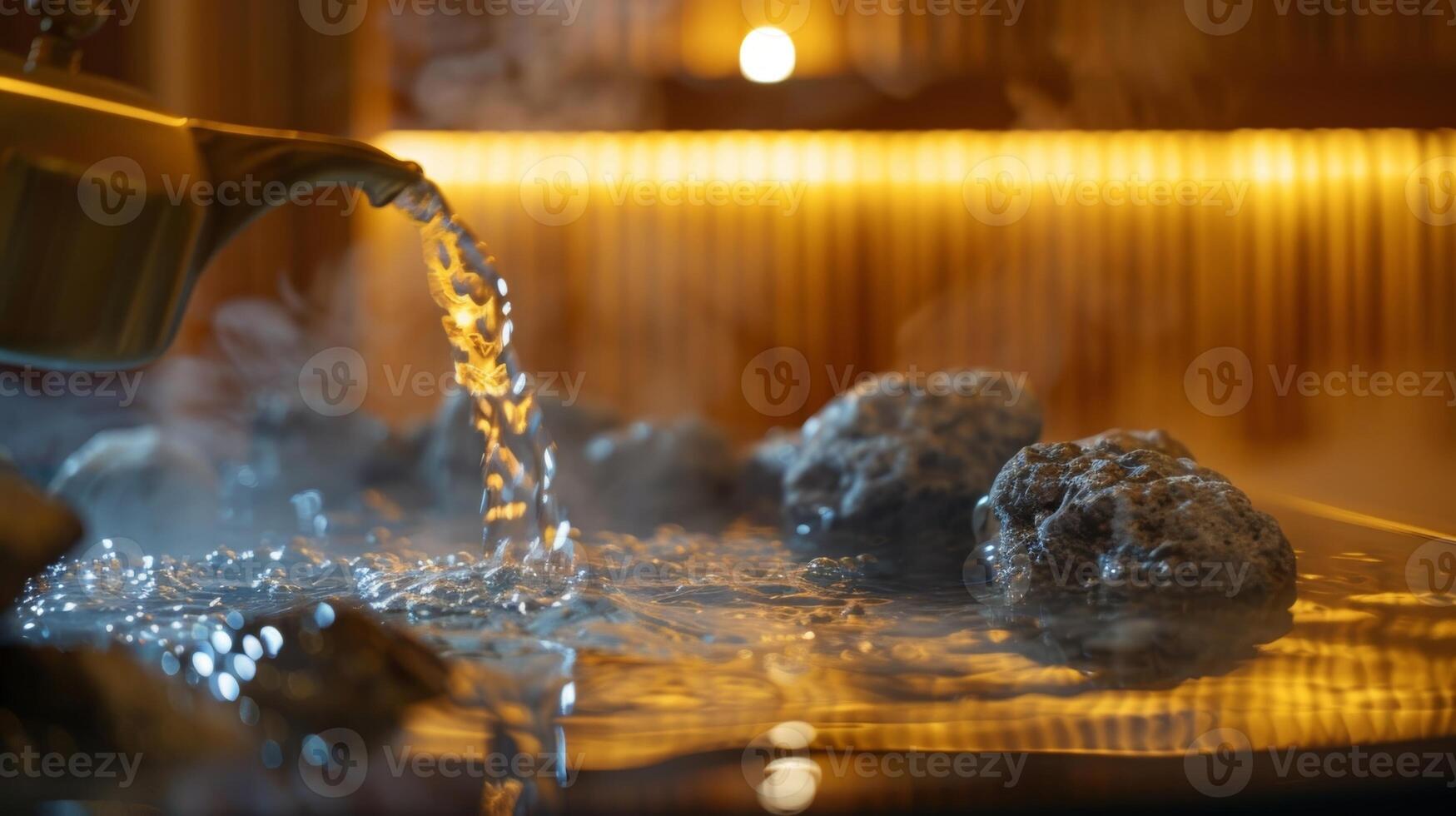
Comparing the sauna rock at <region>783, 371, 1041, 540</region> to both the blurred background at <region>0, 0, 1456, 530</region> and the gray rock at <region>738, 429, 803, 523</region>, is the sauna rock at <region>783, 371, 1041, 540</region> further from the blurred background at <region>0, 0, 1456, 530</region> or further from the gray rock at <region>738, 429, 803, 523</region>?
the blurred background at <region>0, 0, 1456, 530</region>

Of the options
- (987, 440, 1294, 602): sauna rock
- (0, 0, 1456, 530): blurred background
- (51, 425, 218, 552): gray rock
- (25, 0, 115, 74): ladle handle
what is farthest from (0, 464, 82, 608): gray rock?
(0, 0, 1456, 530): blurred background

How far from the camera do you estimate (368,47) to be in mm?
4211

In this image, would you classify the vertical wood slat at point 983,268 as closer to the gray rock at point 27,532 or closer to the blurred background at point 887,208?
the blurred background at point 887,208

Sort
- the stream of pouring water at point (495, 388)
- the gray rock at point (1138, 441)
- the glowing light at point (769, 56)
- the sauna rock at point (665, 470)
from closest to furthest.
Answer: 1. the gray rock at point (1138, 441)
2. the stream of pouring water at point (495, 388)
3. the sauna rock at point (665, 470)
4. the glowing light at point (769, 56)

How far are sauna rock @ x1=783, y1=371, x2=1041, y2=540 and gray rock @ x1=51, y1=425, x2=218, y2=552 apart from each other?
2.09ft

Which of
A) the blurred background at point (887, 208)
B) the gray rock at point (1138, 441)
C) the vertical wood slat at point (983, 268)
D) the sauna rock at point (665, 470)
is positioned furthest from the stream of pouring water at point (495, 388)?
the vertical wood slat at point (983, 268)

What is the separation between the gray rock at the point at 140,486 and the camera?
1.13 metres

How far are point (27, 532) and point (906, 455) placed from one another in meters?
0.80

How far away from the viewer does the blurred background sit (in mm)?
3965

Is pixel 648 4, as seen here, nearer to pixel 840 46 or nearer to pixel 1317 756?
pixel 840 46

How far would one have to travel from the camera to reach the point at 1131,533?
2.40 feet

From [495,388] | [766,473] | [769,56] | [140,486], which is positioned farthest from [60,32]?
[769,56]

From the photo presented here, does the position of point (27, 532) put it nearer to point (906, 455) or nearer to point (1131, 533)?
point (1131, 533)

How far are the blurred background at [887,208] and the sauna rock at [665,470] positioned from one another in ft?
8.30
